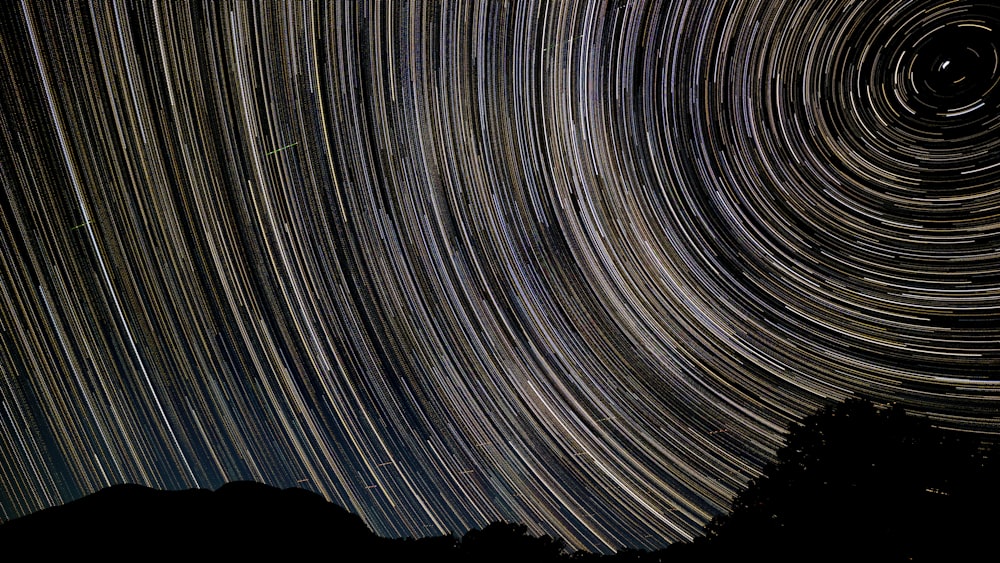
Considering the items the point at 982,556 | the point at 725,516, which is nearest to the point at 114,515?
the point at 725,516

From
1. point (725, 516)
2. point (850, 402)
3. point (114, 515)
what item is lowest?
point (725, 516)

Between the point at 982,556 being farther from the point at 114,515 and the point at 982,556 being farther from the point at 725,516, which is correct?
the point at 114,515

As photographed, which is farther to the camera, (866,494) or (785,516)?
(785,516)

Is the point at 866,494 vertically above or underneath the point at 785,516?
above

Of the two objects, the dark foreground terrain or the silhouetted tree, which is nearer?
the dark foreground terrain

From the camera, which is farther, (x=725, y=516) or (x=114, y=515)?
(x=725, y=516)

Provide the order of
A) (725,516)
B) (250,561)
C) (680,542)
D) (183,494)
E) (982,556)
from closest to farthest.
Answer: (982,556) < (250,561) < (183,494) < (725,516) < (680,542)

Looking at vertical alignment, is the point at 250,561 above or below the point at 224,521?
below

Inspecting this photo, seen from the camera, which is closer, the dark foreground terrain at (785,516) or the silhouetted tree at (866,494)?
the dark foreground terrain at (785,516)
